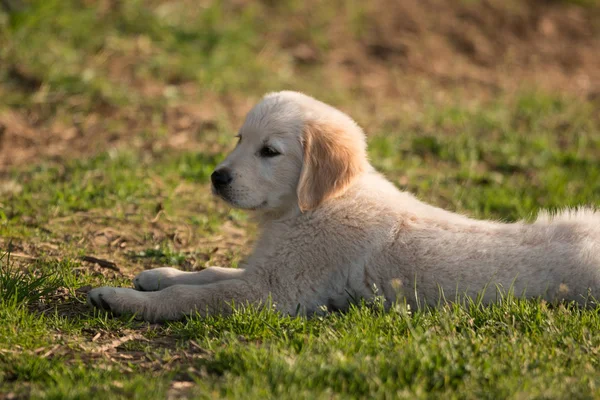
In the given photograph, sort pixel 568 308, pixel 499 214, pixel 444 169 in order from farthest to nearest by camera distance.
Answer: pixel 444 169
pixel 499 214
pixel 568 308

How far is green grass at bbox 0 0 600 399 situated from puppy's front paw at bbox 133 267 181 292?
0.17 m

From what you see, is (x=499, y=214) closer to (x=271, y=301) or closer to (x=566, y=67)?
(x=271, y=301)

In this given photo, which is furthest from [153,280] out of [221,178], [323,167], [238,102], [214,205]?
[238,102]

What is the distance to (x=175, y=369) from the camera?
10.9 feet

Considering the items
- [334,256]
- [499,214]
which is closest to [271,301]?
[334,256]

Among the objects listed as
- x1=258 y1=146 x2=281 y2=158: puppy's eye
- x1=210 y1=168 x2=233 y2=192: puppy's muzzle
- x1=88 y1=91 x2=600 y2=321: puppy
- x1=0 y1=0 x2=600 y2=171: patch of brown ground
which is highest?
x1=0 y1=0 x2=600 y2=171: patch of brown ground

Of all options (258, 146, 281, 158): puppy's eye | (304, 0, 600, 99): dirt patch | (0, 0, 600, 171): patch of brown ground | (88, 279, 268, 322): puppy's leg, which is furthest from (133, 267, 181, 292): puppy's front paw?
(304, 0, 600, 99): dirt patch

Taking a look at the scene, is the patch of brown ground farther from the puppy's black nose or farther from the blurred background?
the puppy's black nose

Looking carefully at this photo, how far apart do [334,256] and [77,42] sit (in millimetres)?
5279

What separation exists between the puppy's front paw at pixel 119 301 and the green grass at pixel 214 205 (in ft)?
0.26

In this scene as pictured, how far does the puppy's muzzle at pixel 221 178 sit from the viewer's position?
429cm

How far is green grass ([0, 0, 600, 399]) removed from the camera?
3.19 m

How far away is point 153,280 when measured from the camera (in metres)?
4.37

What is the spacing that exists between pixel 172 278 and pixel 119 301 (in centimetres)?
48
